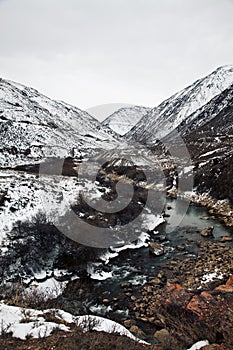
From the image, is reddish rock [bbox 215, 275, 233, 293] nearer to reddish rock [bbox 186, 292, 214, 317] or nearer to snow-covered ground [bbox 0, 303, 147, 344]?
reddish rock [bbox 186, 292, 214, 317]

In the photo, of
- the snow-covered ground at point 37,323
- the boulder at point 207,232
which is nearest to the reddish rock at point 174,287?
the snow-covered ground at point 37,323

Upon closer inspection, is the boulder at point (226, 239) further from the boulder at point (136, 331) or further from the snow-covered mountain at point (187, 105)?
the snow-covered mountain at point (187, 105)

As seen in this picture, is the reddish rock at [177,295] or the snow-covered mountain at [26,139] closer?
the reddish rock at [177,295]

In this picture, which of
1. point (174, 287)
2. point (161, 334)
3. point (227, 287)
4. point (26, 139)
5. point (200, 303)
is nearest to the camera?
point (161, 334)

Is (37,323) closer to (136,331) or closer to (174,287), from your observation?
(136,331)

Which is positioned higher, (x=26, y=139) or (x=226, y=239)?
(x=26, y=139)

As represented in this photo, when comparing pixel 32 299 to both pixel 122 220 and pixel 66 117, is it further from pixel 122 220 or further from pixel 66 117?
pixel 66 117

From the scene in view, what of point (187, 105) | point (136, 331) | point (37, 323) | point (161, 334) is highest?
point (187, 105)

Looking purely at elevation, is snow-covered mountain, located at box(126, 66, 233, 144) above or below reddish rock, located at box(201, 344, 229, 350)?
above

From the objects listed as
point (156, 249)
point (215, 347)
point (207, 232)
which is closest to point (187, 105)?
point (207, 232)

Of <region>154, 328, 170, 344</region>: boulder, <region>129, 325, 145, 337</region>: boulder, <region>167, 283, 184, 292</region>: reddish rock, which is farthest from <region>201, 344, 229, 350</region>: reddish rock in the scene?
<region>167, 283, 184, 292</region>: reddish rock

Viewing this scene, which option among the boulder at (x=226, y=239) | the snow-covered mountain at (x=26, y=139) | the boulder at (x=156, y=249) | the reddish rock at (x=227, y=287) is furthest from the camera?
the snow-covered mountain at (x=26, y=139)

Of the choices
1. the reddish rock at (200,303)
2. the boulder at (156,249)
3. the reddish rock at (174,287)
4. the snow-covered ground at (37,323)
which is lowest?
the reddish rock at (174,287)
